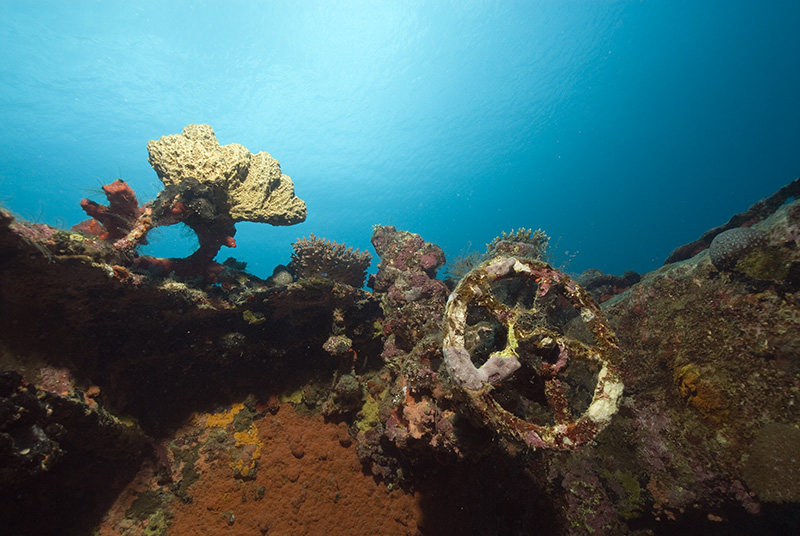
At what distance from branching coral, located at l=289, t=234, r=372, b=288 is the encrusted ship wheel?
4.44 m

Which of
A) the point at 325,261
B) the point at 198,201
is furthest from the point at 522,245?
the point at 198,201

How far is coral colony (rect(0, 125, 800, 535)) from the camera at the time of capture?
3.21m

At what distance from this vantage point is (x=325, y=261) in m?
7.31

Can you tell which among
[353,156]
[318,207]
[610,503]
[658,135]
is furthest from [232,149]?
[658,135]

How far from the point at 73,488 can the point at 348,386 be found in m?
4.11

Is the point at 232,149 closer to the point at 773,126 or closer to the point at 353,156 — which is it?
the point at 353,156

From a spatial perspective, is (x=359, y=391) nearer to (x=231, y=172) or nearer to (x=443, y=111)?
(x=231, y=172)

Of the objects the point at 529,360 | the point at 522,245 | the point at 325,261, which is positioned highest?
the point at 522,245

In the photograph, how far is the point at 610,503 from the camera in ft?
12.7

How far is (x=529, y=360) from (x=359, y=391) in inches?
142

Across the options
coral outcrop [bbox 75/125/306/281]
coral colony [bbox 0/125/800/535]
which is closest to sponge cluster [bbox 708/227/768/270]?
coral colony [bbox 0/125/800/535]

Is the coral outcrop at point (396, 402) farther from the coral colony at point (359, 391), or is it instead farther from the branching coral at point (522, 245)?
the branching coral at point (522, 245)

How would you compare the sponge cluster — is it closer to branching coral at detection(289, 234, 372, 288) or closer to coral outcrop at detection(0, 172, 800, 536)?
coral outcrop at detection(0, 172, 800, 536)

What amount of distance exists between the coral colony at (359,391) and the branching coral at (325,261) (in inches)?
52.9
